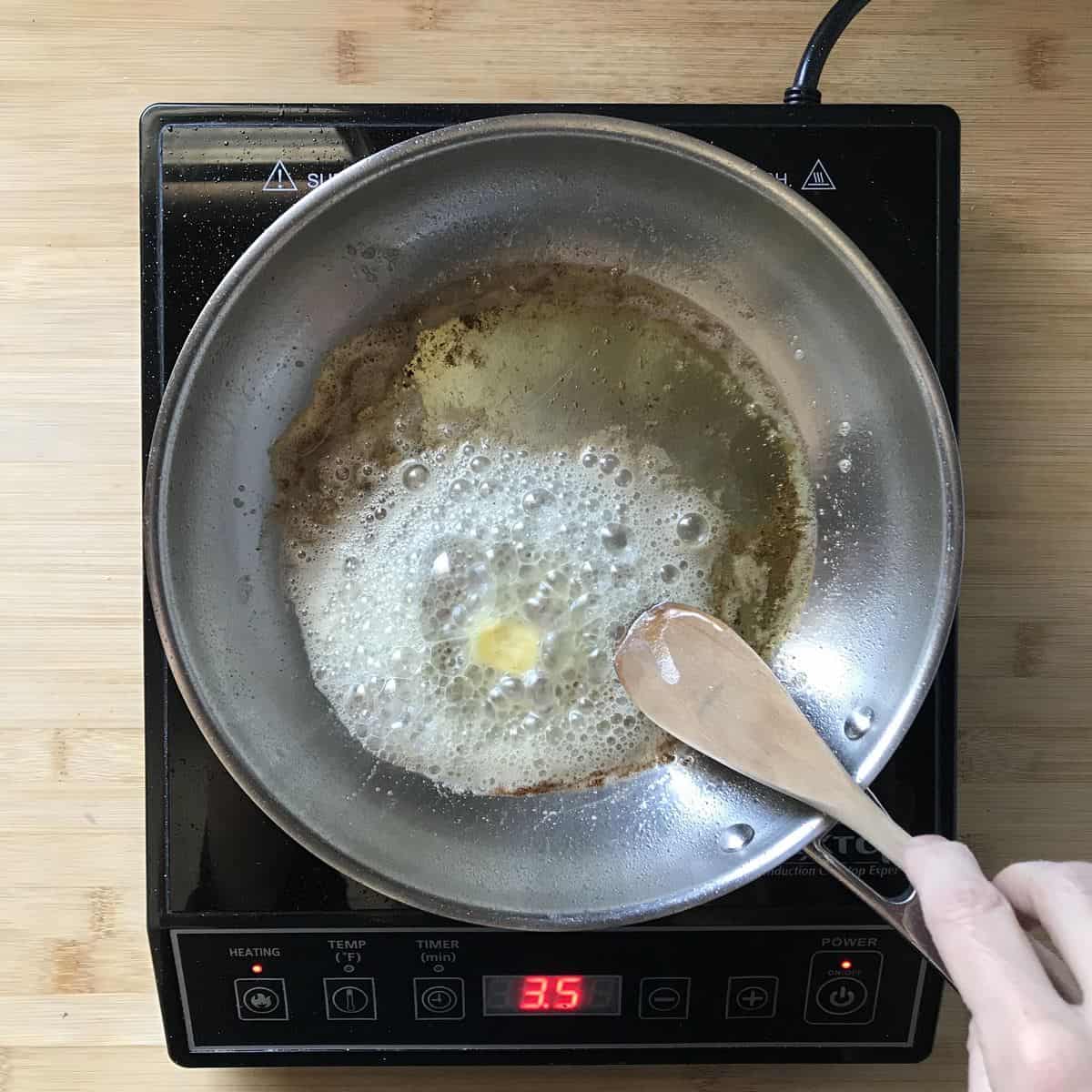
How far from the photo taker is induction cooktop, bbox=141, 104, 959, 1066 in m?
0.59

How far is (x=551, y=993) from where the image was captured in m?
0.61

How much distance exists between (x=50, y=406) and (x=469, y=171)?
0.32 metres

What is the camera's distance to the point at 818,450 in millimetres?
633

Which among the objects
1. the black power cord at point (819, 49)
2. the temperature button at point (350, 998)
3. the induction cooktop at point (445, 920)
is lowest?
the temperature button at point (350, 998)

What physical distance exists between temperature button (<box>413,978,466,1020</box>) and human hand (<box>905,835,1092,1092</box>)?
30 cm

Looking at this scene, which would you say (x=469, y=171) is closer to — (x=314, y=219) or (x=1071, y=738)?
(x=314, y=219)

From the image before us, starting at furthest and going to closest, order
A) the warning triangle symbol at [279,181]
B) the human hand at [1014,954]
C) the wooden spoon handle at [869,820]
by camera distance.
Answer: the warning triangle symbol at [279,181]
the wooden spoon handle at [869,820]
the human hand at [1014,954]

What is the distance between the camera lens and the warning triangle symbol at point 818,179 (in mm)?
599

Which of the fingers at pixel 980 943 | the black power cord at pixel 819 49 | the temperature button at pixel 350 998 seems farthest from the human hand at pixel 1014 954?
the black power cord at pixel 819 49

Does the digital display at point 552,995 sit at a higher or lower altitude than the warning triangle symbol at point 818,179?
lower

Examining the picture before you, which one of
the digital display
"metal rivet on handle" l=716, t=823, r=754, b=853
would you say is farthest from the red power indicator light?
"metal rivet on handle" l=716, t=823, r=754, b=853

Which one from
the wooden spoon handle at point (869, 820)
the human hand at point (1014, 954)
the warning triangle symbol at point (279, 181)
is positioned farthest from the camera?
the warning triangle symbol at point (279, 181)

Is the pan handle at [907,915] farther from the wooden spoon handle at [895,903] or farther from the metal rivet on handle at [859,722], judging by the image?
the metal rivet on handle at [859,722]

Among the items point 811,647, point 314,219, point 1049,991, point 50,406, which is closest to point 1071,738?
point 811,647
